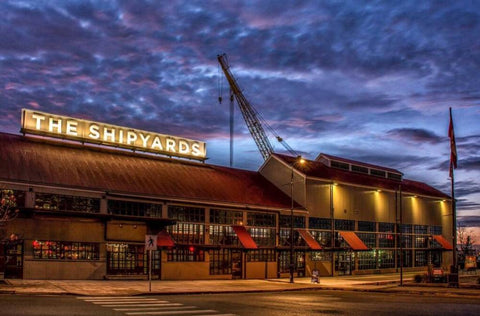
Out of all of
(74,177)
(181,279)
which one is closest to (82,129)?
(74,177)

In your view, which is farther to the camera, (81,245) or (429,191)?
(429,191)

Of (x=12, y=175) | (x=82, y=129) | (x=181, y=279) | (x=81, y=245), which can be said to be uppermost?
(x=82, y=129)

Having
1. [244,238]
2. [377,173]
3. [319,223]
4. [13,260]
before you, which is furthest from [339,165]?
[13,260]

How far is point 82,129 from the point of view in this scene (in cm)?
4919

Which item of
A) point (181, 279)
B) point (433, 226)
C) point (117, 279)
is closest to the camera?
point (117, 279)

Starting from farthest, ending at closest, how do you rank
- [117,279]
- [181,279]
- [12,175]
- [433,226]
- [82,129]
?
[433,226] < [82,129] < [181,279] < [117,279] < [12,175]

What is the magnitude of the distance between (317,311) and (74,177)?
2550 cm

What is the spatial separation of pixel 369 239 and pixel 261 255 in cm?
1821

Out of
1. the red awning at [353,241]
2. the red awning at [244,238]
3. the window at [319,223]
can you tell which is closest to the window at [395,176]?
the red awning at [353,241]

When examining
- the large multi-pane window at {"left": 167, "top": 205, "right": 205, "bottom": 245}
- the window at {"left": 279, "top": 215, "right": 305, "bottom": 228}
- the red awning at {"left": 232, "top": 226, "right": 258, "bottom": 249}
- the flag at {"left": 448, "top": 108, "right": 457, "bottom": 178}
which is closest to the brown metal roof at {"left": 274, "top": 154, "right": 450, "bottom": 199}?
the window at {"left": 279, "top": 215, "right": 305, "bottom": 228}

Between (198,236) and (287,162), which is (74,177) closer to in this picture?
(198,236)

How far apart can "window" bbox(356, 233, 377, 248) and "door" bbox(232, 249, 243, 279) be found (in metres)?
18.4

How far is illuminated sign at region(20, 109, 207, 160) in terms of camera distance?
46.6m

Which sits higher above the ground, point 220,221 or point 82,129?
point 82,129
